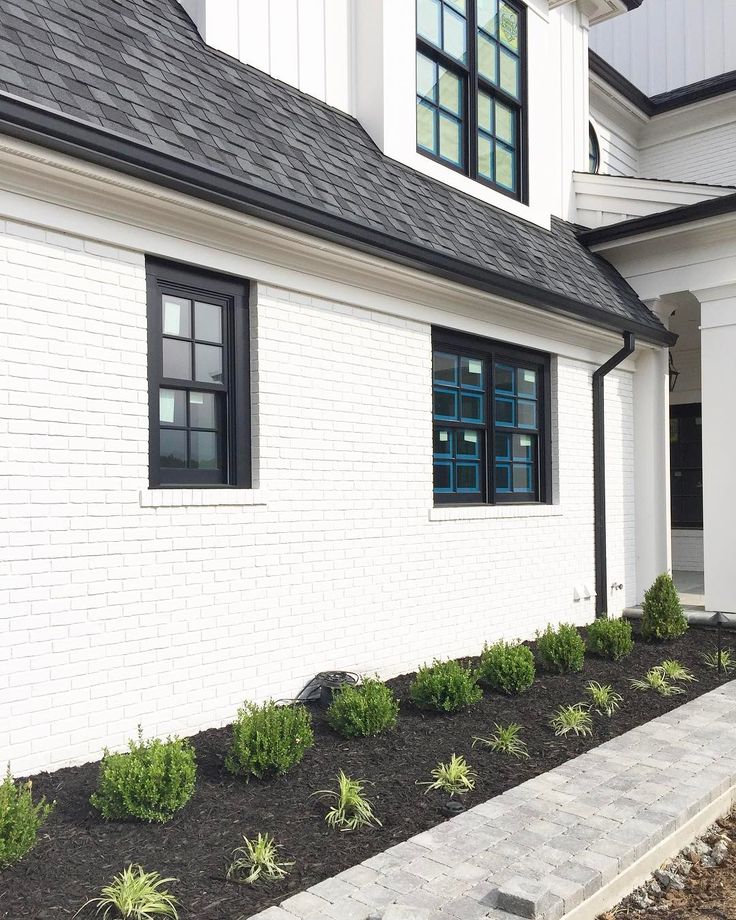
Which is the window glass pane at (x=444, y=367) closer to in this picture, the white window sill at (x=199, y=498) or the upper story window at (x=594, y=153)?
the white window sill at (x=199, y=498)

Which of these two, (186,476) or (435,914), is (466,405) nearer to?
(186,476)

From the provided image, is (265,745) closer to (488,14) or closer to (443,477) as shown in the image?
(443,477)

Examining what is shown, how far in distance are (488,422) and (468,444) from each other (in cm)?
34

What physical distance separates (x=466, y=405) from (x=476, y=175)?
258 centimetres

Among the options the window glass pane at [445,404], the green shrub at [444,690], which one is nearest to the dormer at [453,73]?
the window glass pane at [445,404]

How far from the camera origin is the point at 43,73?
4.33 metres

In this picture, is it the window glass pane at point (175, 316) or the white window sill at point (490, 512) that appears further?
the white window sill at point (490, 512)

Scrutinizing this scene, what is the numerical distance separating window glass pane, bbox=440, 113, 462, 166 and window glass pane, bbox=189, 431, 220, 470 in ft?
14.1

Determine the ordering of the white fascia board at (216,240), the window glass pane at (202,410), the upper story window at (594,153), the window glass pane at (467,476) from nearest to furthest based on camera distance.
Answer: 1. the white fascia board at (216,240)
2. the window glass pane at (202,410)
3. the window glass pane at (467,476)
4. the upper story window at (594,153)

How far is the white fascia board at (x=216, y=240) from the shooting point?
13.9 ft

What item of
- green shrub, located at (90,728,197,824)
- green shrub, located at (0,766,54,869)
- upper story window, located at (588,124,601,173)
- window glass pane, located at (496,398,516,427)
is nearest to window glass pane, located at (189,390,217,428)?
green shrub, located at (90,728,197,824)

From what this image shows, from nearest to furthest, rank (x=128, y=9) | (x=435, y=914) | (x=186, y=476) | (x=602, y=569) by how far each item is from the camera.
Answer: (x=435, y=914) < (x=186, y=476) < (x=128, y=9) < (x=602, y=569)

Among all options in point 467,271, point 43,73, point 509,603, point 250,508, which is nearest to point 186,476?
point 250,508

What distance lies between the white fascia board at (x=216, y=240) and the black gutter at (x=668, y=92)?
21.2 ft
